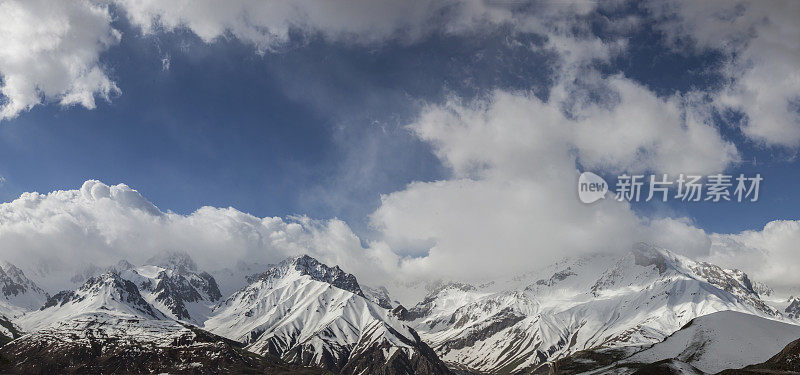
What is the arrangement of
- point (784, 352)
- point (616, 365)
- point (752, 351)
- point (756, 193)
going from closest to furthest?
1. point (756, 193)
2. point (784, 352)
3. point (752, 351)
4. point (616, 365)

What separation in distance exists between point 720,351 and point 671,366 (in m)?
34.6

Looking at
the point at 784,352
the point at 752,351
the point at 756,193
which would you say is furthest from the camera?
the point at 752,351

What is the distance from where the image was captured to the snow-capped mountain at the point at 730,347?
17050 cm

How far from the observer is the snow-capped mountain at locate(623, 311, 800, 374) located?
17050 centimetres

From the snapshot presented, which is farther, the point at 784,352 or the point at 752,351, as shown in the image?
the point at 752,351

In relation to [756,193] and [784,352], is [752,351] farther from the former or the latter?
[756,193]

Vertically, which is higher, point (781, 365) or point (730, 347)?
point (781, 365)

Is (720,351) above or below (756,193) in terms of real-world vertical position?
below

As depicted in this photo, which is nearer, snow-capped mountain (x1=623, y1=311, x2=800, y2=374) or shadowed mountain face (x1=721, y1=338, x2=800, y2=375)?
shadowed mountain face (x1=721, y1=338, x2=800, y2=375)

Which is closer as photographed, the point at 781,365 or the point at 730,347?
the point at 781,365

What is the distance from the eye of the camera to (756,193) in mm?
119562

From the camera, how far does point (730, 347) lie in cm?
18150

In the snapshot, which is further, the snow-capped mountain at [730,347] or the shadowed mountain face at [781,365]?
the snow-capped mountain at [730,347]

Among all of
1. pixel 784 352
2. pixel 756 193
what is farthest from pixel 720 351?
pixel 756 193
